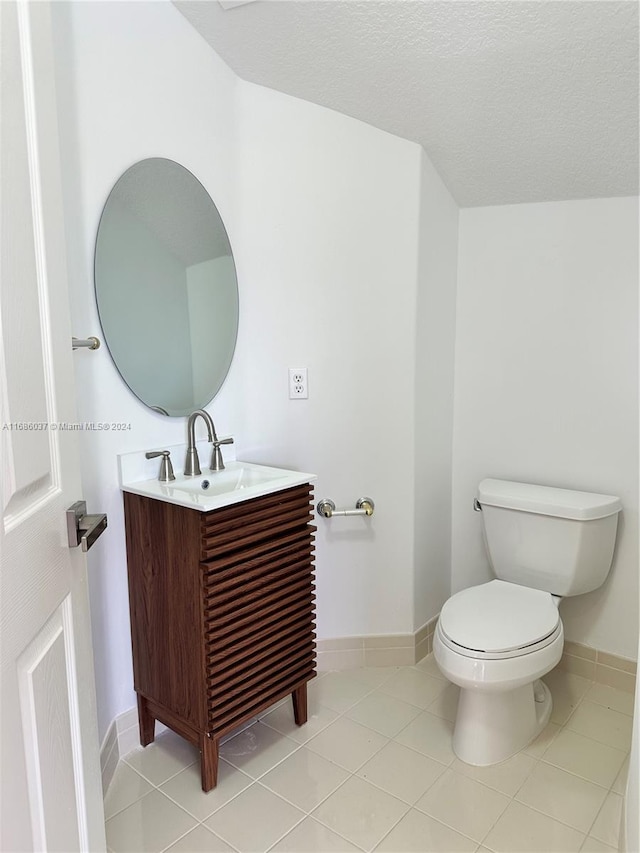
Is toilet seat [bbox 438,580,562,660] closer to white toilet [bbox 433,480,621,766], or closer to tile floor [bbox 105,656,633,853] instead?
white toilet [bbox 433,480,621,766]

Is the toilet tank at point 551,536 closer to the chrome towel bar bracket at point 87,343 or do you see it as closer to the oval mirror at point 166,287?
the oval mirror at point 166,287

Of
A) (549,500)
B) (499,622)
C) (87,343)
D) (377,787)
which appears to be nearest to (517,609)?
(499,622)

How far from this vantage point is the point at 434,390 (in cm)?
229

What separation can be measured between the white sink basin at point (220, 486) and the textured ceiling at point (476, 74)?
124 centimetres

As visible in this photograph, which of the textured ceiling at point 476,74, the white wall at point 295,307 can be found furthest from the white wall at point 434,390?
the textured ceiling at point 476,74

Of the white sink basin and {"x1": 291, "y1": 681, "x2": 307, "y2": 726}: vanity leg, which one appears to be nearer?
the white sink basin

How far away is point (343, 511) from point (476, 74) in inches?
58.3

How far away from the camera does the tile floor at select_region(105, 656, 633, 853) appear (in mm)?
1491

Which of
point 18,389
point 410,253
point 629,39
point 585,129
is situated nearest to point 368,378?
point 410,253

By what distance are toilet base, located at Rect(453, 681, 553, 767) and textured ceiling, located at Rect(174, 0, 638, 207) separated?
1712 mm

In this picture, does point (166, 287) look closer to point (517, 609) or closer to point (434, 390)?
point (434, 390)

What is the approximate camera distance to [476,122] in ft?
6.18

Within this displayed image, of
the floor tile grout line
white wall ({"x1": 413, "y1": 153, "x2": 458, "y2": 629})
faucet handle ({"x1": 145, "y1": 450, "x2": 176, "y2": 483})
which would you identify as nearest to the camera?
the floor tile grout line

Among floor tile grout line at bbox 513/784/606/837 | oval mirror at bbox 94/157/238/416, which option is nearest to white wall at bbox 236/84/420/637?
oval mirror at bbox 94/157/238/416
